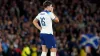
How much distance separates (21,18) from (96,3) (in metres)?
6.27

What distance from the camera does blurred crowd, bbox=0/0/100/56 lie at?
2280 centimetres

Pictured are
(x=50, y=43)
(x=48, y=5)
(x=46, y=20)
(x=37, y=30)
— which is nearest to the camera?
(x=48, y=5)

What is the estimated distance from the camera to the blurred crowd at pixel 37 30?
22797 mm

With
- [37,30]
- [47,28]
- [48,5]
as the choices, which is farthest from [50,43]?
[37,30]

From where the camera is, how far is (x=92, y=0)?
1233 inches

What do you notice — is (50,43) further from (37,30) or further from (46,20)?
(37,30)

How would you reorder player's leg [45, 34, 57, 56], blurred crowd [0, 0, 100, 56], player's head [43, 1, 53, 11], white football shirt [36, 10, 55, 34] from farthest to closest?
1. blurred crowd [0, 0, 100, 56]
2. player's leg [45, 34, 57, 56]
3. white football shirt [36, 10, 55, 34]
4. player's head [43, 1, 53, 11]

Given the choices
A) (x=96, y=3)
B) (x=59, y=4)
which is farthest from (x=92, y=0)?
(x=59, y=4)

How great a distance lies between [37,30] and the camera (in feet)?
83.6

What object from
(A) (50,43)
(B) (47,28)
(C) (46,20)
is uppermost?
(C) (46,20)

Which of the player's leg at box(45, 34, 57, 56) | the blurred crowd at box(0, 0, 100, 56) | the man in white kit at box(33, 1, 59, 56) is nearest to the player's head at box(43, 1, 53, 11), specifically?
the man in white kit at box(33, 1, 59, 56)

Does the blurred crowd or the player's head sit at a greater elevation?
the player's head

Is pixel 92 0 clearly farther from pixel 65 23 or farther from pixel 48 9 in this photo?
pixel 48 9

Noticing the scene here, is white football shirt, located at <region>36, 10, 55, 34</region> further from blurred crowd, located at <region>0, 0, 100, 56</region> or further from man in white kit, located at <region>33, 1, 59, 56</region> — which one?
blurred crowd, located at <region>0, 0, 100, 56</region>
